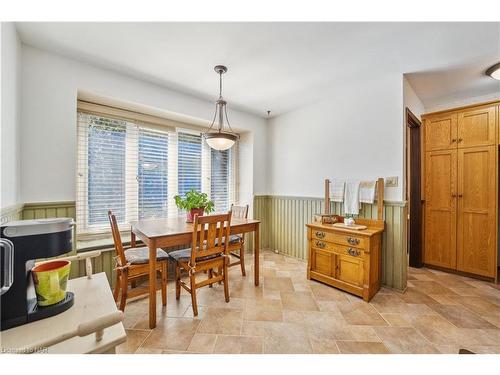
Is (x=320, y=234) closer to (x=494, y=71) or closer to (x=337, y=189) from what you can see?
(x=337, y=189)

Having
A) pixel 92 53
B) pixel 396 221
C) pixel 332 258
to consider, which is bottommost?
pixel 332 258

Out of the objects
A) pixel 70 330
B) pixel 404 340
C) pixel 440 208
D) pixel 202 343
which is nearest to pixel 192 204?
pixel 202 343

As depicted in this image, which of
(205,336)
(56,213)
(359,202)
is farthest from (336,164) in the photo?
(56,213)

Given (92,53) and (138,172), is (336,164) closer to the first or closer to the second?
(138,172)

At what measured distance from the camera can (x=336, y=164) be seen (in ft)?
9.60

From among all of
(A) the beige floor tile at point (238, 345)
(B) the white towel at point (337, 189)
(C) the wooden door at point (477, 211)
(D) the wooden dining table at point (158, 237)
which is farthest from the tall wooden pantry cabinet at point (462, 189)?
(A) the beige floor tile at point (238, 345)

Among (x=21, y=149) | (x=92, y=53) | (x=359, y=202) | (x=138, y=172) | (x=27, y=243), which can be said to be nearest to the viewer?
(x=27, y=243)

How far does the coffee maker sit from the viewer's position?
2.56 feet

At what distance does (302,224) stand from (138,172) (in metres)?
2.50

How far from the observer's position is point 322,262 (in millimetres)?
2525

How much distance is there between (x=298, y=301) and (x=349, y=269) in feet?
2.15

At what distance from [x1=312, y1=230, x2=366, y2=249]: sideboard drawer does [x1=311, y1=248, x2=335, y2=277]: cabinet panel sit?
0.56 feet

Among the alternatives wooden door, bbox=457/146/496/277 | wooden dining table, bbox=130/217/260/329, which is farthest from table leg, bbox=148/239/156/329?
wooden door, bbox=457/146/496/277

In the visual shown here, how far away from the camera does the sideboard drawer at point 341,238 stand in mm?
2193
